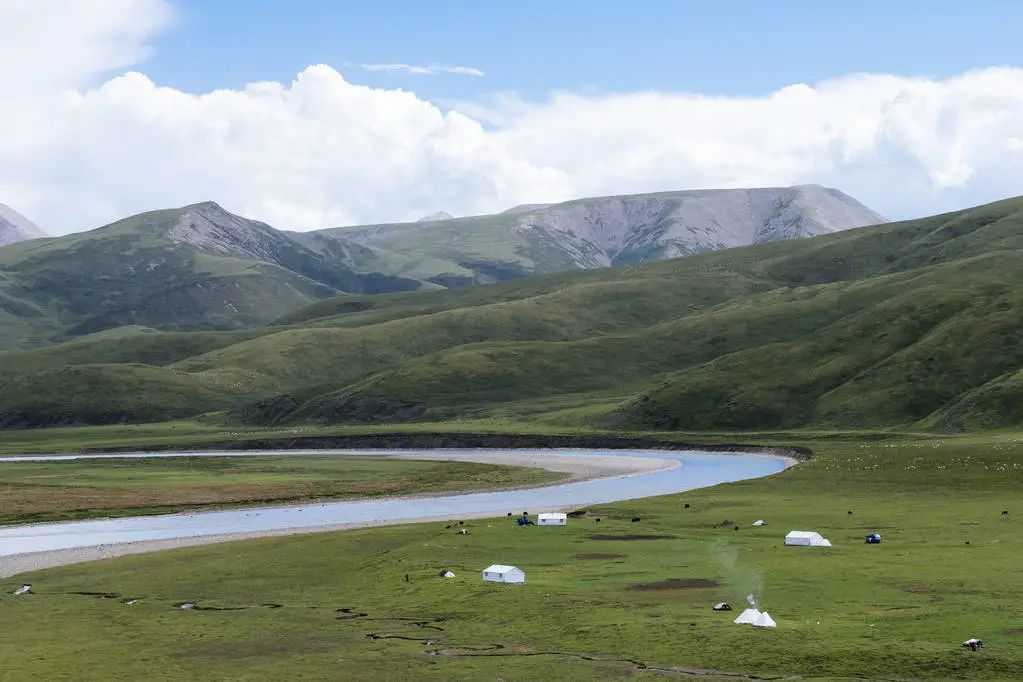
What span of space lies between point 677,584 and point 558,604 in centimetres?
761

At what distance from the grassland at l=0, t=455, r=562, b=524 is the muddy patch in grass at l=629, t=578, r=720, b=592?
7037 centimetres

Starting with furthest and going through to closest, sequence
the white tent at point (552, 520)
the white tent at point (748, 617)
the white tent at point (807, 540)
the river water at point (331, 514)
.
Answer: the river water at point (331, 514)
the white tent at point (552, 520)
the white tent at point (807, 540)
the white tent at point (748, 617)

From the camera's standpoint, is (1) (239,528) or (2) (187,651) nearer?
(2) (187,651)

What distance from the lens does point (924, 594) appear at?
59.2 m

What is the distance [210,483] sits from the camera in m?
155

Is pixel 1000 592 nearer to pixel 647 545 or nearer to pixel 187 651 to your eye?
pixel 647 545

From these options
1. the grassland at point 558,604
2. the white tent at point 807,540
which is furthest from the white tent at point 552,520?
the white tent at point 807,540

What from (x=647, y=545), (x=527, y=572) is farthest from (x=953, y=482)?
(x=527, y=572)

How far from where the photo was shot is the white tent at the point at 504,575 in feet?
222

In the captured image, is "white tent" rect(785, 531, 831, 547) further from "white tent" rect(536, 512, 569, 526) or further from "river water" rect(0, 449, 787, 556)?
"river water" rect(0, 449, 787, 556)

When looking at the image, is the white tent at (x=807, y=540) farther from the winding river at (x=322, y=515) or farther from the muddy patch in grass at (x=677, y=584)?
the winding river at (x=322, y=515)

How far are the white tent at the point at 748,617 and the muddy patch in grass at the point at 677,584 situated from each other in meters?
9.96

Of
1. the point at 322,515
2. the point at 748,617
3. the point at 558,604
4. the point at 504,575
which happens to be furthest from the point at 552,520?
the point at 748,617

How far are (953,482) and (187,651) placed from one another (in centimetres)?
8546
